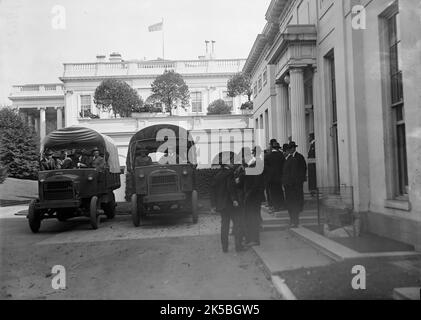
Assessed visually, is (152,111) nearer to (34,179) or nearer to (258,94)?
(34,179)

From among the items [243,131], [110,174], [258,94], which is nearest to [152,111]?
[243,131]

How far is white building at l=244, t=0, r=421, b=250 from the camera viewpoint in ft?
22.3

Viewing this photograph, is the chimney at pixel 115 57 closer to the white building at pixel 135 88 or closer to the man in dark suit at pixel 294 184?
the white building at pixel 135 88

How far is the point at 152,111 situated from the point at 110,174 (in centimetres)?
2546

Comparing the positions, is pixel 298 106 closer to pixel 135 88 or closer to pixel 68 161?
pixel 68 161

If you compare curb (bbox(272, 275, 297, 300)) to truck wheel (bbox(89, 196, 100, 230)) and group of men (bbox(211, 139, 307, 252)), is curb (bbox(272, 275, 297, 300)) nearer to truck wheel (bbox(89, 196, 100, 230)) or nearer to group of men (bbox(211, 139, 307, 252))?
group of men (bbox(211, 139, 307, 252))

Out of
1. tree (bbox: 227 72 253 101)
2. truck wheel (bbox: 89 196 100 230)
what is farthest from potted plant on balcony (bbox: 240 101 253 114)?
truck wheel (bbox: 89 196 100 230)

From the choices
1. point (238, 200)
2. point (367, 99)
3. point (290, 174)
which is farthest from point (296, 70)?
point (238, 200)

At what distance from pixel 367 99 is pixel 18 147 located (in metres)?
29.7

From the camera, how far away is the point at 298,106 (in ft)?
41.6

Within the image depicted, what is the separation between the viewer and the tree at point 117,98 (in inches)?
1462

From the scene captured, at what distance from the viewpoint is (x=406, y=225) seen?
6.87m

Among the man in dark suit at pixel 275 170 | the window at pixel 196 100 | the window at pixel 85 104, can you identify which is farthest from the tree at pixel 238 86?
the man in dark suit at pixel 275 170

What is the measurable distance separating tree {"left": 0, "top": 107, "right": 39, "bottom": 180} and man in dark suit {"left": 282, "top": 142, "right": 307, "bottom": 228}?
2701 cm
